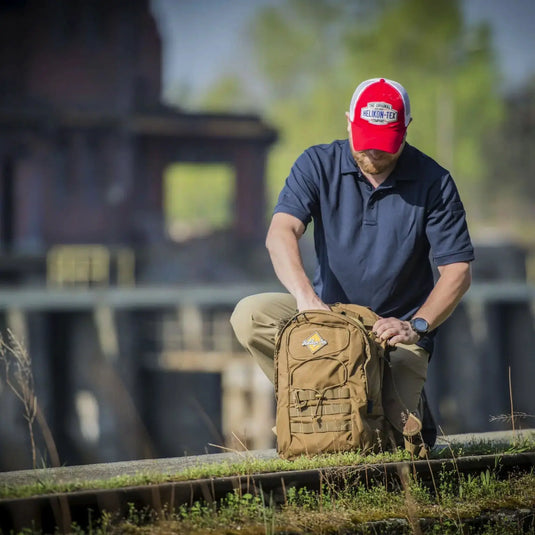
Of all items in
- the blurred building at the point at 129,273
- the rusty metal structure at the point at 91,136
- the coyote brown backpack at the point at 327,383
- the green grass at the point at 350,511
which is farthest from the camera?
the rusty metal structure at the point at 91,136

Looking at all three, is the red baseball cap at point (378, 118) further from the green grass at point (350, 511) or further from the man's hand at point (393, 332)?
the green grass at point (350, 511)

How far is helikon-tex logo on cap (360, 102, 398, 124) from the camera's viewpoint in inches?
195

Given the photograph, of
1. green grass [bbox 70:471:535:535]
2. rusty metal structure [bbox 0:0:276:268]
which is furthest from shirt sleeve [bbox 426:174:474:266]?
rusty metal structure [bbox 0:0:276:268]

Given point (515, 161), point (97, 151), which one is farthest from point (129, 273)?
point (515, 161)

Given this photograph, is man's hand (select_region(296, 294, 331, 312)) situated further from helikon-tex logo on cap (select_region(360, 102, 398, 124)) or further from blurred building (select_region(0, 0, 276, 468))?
blurred building (select_region(0, 0, 276, 468))

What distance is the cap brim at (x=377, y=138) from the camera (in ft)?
16.3

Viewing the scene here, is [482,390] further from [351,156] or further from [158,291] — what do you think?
[351,156]

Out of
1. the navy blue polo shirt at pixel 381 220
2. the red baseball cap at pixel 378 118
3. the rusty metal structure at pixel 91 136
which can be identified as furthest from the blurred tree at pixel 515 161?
the red baseball cap at pixel 378 118

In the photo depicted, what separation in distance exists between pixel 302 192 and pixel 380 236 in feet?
1.39

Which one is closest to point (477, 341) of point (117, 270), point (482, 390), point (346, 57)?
point (482, 390)

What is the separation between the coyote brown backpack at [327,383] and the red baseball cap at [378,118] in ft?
2.60

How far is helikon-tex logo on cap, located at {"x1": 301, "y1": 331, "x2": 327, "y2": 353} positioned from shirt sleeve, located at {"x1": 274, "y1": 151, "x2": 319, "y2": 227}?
641mm

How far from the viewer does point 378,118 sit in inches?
195

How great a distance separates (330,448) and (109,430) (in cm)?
1611
